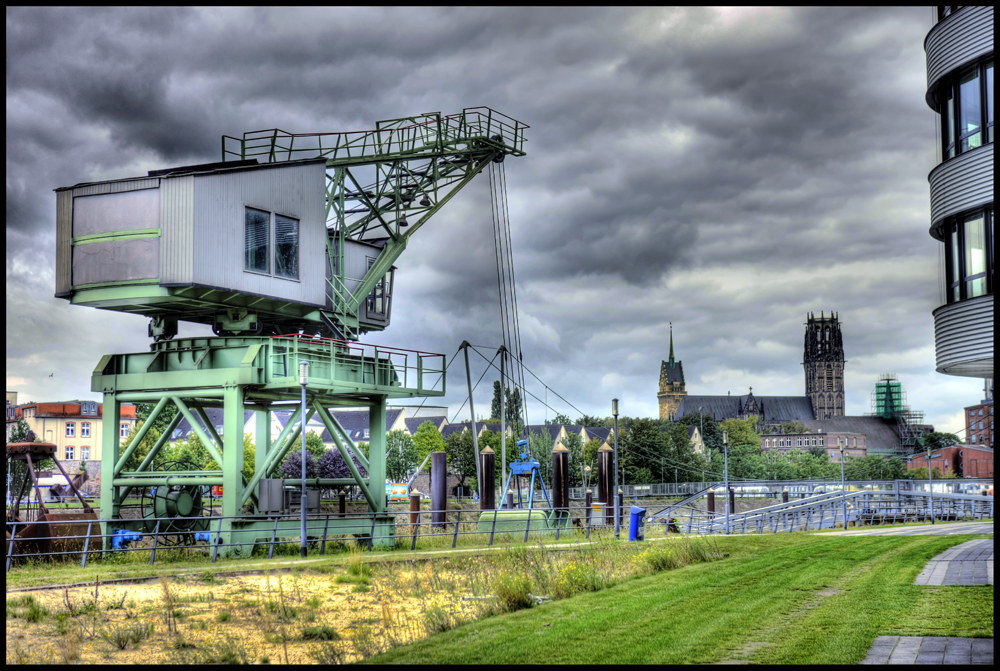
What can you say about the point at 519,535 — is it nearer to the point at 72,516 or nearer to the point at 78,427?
the point at 72,516

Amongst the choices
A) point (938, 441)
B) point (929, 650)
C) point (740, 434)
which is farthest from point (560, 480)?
point (938, 441)

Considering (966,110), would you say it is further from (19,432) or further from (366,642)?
(19,432)

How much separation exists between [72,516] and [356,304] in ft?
37.2

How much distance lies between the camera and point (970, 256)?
19.6 m

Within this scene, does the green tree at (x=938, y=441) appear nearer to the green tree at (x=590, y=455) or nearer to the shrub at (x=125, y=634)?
the green tree at (x=590, y=455)

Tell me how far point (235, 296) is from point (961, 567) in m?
19.4

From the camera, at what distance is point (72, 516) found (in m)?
30.2

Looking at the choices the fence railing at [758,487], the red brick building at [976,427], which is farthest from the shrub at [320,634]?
the red brick building at [976,427]

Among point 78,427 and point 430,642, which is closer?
point 430,642

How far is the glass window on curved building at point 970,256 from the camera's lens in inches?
752

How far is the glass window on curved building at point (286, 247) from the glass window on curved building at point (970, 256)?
1775cm

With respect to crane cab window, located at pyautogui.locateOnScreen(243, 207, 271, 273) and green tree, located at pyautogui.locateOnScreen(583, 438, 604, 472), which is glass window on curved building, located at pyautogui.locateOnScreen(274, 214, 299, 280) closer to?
crane cab window, located at pyautogui.locateOnScreen(243, 207, 271, 273)

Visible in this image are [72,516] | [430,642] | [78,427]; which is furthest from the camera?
[78,427]

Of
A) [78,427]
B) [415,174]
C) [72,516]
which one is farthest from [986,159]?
[78,427]
